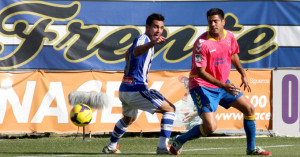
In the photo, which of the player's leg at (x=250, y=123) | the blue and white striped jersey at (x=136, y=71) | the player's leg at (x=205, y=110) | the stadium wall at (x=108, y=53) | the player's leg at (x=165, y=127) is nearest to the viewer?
the player's leg at (x=205, y=110)

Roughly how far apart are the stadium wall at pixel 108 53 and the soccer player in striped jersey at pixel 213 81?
5.60 metres

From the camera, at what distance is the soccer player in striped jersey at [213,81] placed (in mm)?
8805

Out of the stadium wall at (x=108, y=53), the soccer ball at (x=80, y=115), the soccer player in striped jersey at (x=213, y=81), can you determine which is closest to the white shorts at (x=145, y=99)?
the soccer player in striped jersey at (x=213, y=81)

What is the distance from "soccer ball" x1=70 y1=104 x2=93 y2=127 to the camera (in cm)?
1252

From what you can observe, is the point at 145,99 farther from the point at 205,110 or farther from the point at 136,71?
the point at 205,110

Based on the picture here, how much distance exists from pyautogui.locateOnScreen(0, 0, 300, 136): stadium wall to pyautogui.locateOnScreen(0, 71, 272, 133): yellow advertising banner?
0.02m

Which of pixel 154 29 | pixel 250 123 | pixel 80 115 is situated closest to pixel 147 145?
pixel 80 115

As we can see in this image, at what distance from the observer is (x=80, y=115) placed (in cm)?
1252

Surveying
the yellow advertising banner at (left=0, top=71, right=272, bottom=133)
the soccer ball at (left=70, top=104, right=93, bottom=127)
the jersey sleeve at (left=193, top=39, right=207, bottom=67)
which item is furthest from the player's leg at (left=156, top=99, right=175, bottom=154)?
the yellow advertising banner at (left=0, top=71, right=272, bottom=133)

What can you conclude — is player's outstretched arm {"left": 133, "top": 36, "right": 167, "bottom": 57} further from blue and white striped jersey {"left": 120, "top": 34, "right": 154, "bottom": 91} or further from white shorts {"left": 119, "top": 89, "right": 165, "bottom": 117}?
white shorts {"left": 119, "top": 89, "right": 165, "bottom": 117}

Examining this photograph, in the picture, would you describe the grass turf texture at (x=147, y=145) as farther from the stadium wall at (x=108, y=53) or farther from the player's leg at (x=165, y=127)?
the player's leg at (x=165, y=127)

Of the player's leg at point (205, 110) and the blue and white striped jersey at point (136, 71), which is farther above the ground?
the blue and white striped jersey at point (136, 71)

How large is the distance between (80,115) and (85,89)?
2118 mm

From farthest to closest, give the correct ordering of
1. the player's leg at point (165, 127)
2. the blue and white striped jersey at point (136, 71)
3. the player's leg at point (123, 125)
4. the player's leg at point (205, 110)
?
the player's leg at point (123, 125)
the blue and white striped jersey at point (136, 71)
the player's leg at point (165, 127)
the player's leg at point (205, 110)
